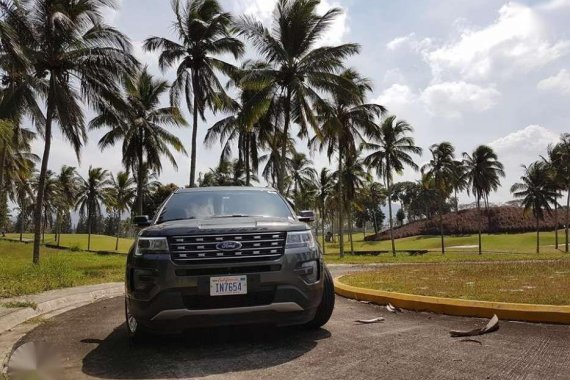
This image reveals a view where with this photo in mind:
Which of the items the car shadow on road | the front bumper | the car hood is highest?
the car hood

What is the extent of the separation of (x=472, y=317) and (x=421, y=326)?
88 cm

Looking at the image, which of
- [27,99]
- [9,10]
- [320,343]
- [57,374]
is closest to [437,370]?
[320,343]

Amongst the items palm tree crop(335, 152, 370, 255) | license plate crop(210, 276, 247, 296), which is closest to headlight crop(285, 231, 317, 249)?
license plate crop(210, 276, 247, 296)

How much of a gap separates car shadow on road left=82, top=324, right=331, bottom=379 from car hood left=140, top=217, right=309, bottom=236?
113cm

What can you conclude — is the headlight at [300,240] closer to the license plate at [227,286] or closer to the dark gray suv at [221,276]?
the dark gray suv at [221,276]

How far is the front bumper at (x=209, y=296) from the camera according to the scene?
14.0 feet

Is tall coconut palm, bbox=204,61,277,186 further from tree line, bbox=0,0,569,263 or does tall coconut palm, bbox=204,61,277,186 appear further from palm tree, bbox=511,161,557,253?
palm tree, bbox=511,161,557,253

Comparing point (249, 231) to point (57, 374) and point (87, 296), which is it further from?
point (87, 296)

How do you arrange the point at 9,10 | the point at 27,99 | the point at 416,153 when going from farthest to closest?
the point at 416,153, the point at 27,99, the point at 9,10

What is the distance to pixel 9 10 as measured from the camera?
540 inches

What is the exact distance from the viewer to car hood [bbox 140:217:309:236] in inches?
177

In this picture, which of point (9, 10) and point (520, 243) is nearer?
point (9, 10)

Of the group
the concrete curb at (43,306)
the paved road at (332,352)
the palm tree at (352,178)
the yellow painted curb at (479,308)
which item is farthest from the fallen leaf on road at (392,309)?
the palm tree at (352,178)

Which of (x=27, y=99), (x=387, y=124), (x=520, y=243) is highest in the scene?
(x=387, y=124)
